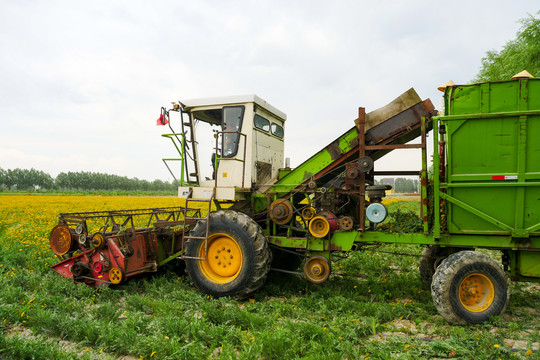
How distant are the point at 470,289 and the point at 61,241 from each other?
676 cm

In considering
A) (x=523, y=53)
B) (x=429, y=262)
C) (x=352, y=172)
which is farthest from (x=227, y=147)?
(x=523, y=53)

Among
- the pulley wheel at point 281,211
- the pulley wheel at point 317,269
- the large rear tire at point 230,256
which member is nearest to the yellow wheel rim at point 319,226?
the pulley wheel at point 317,269

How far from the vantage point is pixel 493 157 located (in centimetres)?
507

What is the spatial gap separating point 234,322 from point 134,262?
266 centimetres

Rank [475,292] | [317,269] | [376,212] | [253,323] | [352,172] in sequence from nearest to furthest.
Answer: [253,323] → [475,292] → [376,212] → [352,172] → [317,269]

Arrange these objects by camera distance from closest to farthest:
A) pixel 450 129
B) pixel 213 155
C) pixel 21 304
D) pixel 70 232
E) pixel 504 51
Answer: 1. pixel 450 129
2. pixel 21 304
3. pixel 70 232
4. pixel 213 155
5. pixel 504 51

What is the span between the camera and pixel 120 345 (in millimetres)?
4219

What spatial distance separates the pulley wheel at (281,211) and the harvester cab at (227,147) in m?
0.64

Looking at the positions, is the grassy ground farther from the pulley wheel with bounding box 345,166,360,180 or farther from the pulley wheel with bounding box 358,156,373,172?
the pulley wheel with bounding box 358,156,373,172

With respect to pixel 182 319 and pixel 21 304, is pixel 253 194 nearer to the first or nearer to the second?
pixel 182 319

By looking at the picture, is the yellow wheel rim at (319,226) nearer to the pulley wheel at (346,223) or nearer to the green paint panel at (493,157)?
the pulley wheel at (346,223)

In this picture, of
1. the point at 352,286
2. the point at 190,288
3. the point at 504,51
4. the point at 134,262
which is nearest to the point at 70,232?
the point at 134,262

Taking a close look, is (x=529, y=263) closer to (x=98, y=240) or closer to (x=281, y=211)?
(x=281, y=211)

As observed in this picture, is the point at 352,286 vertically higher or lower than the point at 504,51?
lower
